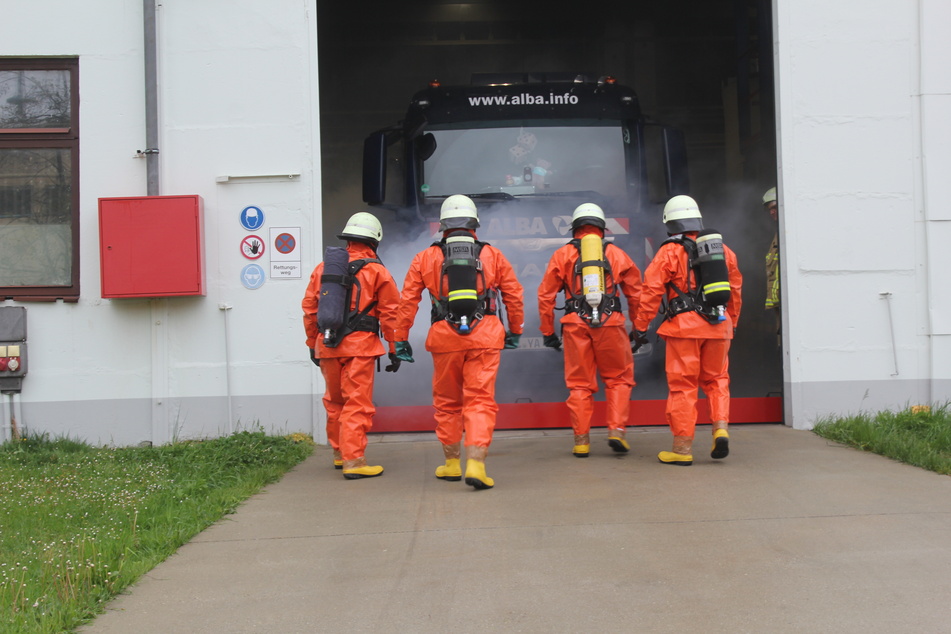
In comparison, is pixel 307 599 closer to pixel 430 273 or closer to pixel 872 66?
pixel 430 273

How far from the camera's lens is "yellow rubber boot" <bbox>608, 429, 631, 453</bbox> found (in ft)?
22.3

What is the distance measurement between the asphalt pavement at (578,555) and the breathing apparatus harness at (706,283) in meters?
1.04

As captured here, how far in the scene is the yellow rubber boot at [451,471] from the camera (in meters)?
6.16

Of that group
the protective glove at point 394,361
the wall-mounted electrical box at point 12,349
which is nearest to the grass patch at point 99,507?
the wall-mounted electrical box at point 12,349

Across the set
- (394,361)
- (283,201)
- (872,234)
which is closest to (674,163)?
(872,234)

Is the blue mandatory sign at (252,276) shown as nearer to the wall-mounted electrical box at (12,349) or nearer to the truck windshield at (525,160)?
the wall-mounted electrical box at (12,349)

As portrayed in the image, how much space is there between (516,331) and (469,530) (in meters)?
1.82

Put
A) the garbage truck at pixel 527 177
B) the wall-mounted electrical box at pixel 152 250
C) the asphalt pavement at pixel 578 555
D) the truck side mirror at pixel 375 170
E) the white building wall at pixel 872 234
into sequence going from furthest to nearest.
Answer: the truck side mirror at pixel 375 170 < the garbage truck at pixel 527 177 < the white building wall at pixel 872 234 < the wall-mounted electrical box at pixel 152 250 < the asphalt pavement at pixel 578 555

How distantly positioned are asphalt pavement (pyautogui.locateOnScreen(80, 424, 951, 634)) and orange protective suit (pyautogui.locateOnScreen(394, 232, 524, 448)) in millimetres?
409

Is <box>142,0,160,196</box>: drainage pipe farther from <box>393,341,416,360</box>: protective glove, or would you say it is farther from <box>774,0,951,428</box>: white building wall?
<box>774,0,951,428</box>: white building wall

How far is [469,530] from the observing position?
4.75 meters

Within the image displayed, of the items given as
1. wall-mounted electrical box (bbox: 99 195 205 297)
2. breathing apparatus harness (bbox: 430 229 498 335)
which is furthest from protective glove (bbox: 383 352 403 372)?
wall-mounted electrical box (bbox: 99 195 205 297)

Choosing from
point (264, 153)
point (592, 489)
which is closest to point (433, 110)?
point (264, 153)

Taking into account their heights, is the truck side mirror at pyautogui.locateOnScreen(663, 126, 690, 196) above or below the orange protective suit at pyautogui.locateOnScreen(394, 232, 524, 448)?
above
